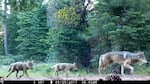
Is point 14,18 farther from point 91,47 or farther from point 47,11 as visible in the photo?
point 91,47

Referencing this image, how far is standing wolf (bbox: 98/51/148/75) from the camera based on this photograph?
6.19 feet

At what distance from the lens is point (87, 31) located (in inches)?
82.3

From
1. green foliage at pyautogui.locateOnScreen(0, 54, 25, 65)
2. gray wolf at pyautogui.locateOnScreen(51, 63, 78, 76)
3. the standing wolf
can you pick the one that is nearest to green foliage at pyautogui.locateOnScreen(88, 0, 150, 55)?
the standing wolf

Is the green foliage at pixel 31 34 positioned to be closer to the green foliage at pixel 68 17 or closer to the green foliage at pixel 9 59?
the green foliage at pixel 9 59

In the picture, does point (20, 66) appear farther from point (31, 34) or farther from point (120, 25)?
point (120, 25)

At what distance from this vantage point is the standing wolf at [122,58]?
6.19 ft

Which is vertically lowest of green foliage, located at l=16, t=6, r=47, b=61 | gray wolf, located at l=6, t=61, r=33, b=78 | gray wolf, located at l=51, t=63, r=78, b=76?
gray wolf, located at l=51, t=63, r=78, b=76

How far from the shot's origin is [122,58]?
1.99 metres

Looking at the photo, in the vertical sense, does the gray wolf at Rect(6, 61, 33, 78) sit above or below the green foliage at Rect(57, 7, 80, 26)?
below

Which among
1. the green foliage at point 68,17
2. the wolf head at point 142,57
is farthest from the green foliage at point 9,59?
the wolf head at point 142,57

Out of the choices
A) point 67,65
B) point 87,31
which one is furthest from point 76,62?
point 87,31

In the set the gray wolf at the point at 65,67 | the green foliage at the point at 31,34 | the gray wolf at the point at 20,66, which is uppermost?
the green foliage at the point at 31,34

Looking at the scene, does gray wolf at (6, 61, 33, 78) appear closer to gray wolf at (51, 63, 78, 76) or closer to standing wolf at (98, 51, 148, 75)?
gray wolf at (51, 63, 78, 76)

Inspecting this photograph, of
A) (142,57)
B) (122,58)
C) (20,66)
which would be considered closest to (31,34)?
(20,66)
